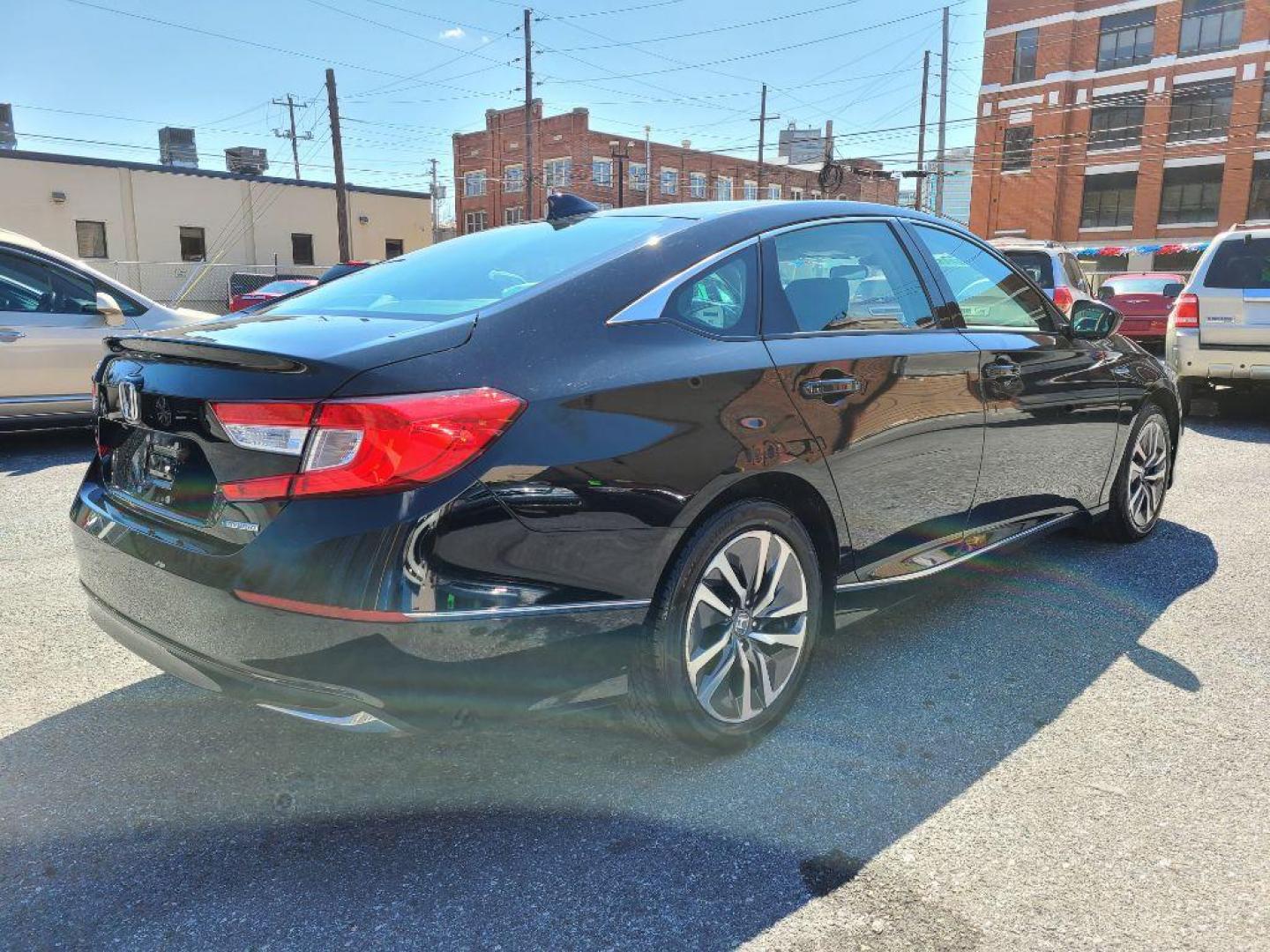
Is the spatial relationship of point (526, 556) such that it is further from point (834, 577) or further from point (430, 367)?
point (834, 577)

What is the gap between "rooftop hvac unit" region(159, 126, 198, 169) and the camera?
137 feet

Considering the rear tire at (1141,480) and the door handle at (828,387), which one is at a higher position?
the door handle at (828,387)

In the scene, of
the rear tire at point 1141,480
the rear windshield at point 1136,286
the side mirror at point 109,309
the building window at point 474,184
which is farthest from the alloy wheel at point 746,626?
the building window at point 474,184

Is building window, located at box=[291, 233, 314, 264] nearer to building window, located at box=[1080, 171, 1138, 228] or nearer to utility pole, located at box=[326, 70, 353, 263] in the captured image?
utility pole, located at box=[326, 70, 353, 263]

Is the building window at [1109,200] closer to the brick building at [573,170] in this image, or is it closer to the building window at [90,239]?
the brick building at [573,170]

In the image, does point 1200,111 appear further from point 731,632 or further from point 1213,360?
point 731,632

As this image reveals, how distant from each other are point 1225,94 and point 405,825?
50873mm

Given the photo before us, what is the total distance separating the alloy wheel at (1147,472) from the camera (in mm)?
4723

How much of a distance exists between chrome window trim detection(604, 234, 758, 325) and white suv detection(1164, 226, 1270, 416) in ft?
22.9

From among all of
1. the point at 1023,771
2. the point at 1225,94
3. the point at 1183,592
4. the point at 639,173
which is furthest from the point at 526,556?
the point at 639,173

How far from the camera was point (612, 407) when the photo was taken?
2.29m

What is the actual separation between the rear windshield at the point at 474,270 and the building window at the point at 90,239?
34.1m

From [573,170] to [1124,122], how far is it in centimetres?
2735

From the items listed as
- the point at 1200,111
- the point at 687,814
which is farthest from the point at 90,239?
the point at 1200,111
